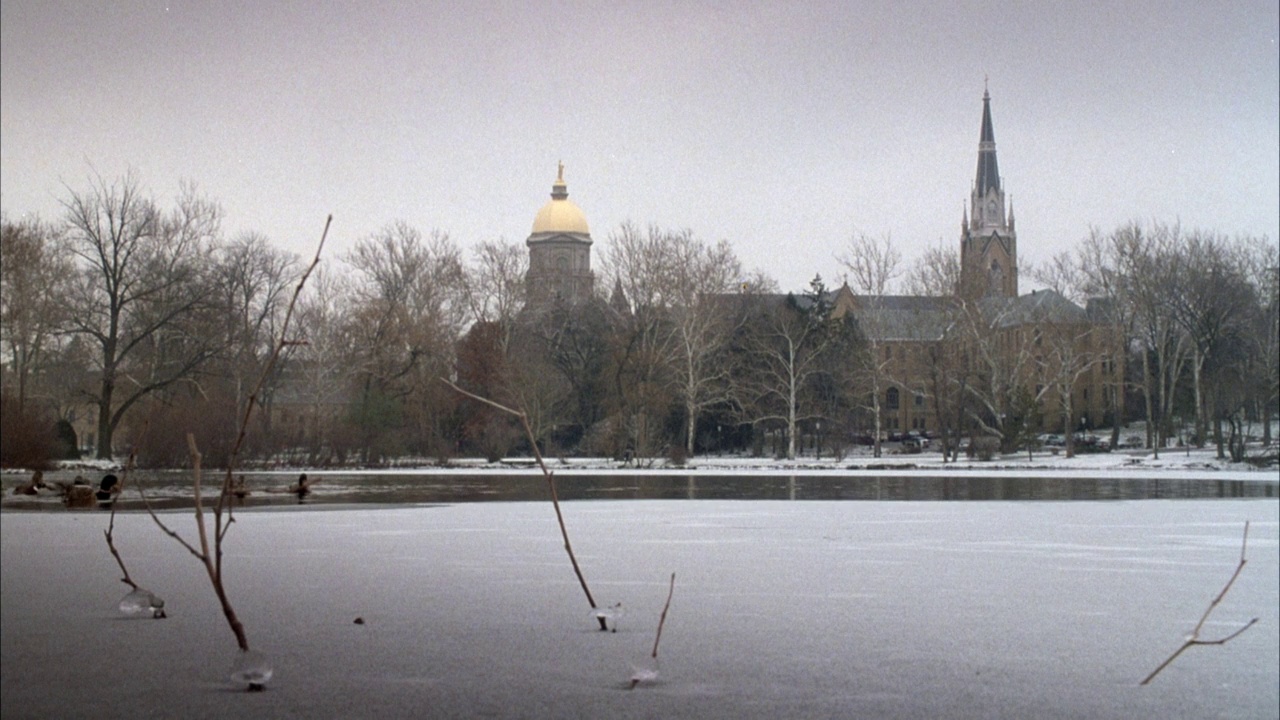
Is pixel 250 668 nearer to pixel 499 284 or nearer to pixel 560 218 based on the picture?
pixel 560 218

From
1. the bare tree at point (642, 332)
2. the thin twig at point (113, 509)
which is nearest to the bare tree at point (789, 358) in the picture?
the bare tree at point (642, 332)

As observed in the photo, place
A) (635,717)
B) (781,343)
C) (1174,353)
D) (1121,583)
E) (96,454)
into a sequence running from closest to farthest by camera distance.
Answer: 1. (635,717)
2. (96,454)
3. (1121,583)
4. (1174,353)
5. (781,343)

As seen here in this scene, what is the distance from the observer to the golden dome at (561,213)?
4.64 meters

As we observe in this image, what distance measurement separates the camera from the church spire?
214 inches

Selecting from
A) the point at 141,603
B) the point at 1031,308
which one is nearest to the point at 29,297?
the point at 141,603

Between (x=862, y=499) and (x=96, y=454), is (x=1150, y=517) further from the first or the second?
(x=96, y=454)

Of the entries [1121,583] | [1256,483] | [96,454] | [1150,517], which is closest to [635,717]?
[96,454]

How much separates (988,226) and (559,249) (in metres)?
2.77

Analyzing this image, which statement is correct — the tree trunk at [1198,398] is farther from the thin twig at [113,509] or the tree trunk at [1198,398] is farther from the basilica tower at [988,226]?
the thin twig at [113,509]

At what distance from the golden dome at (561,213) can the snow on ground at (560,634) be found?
1.53 m

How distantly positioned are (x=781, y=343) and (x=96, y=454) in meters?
20.8

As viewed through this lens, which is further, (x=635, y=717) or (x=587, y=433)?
(x=587, y=433)

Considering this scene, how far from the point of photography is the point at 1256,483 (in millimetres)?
12258

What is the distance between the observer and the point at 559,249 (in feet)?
24.2
